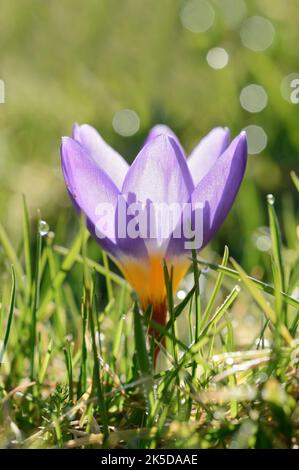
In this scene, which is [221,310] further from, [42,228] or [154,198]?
[42,228]

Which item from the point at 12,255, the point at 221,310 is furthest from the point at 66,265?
the point at 221,310

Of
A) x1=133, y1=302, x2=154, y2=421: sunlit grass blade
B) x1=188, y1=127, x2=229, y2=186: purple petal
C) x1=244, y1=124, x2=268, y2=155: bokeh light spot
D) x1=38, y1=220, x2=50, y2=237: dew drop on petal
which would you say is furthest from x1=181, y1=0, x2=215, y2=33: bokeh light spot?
x1=133, y1=302, x2=154, y2=421: sunlit grass blade

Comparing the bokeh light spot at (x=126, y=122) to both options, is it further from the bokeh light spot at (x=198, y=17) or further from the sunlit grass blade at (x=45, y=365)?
the sunlit grass blade at (x=45, y=365)

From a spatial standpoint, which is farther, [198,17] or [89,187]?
[198,17]
